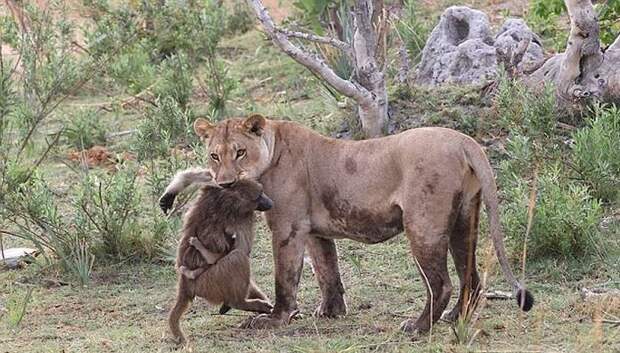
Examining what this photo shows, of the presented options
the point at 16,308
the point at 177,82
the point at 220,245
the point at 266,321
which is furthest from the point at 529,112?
the point at 177,82

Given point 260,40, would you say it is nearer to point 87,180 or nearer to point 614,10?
point 614,10

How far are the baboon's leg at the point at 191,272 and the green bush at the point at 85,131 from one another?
4940 millimetres

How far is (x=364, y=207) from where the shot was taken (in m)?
6.72

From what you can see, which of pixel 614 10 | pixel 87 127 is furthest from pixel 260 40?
pixel 614 10

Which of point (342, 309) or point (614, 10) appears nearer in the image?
point (342, 309)

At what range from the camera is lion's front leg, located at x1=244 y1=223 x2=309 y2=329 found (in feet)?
22.5

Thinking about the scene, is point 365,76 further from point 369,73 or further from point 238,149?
point 238,149

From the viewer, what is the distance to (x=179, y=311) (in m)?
6.51

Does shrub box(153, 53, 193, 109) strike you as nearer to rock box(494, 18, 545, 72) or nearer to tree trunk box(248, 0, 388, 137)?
tree trunk box(248, 0, 388, 137)

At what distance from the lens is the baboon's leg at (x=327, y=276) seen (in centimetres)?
705

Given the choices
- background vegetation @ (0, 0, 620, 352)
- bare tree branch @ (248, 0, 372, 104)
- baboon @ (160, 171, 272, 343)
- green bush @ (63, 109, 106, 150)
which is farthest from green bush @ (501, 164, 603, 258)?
green bush @ (63, 109, 106, 150)

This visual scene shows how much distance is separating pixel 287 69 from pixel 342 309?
6546 millimetres

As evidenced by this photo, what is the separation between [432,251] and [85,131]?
18.9 ft

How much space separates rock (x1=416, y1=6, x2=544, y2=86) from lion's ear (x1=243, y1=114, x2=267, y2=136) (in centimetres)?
384
